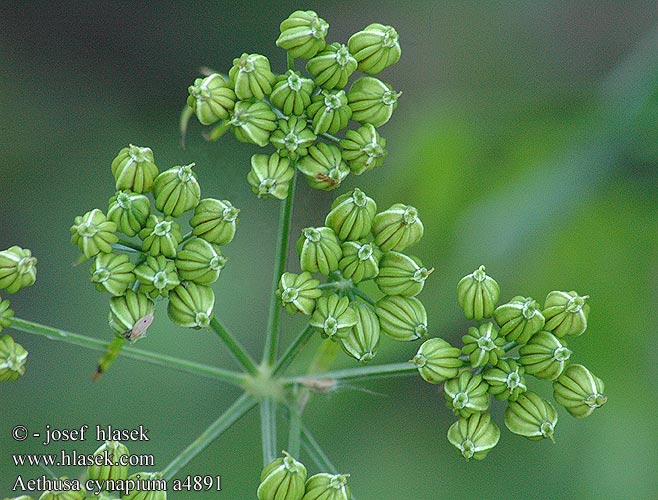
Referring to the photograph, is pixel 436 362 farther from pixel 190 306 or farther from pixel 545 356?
pixel 190 306

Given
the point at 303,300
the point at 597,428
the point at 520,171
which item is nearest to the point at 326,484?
the point at 303,300

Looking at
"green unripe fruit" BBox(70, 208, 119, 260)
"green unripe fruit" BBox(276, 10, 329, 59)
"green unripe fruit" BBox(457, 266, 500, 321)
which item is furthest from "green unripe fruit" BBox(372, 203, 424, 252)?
"green unripe fruit" BBox(70, 208, 119, 260)

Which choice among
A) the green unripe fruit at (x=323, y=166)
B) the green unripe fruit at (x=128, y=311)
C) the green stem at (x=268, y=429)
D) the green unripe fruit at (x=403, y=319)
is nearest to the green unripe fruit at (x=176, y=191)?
the green unripe fruit at (x=128, y=311)

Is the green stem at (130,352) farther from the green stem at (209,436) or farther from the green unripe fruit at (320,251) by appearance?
the green unripe fruit at (320,251)

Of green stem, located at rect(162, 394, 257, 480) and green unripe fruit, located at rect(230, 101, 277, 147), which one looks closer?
green unripe fruit, located at rect(230, 101, 277, 147)

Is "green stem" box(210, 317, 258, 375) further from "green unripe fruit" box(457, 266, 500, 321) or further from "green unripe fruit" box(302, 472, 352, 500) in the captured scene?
"green unripe fruit" box(457, 266, 500, 321)

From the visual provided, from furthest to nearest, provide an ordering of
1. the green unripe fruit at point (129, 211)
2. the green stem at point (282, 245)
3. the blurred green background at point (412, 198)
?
→ the blurred green background at point (412, 198) < the green stem at point (282, 245) < the green unripe fruit at point (129, 211)
